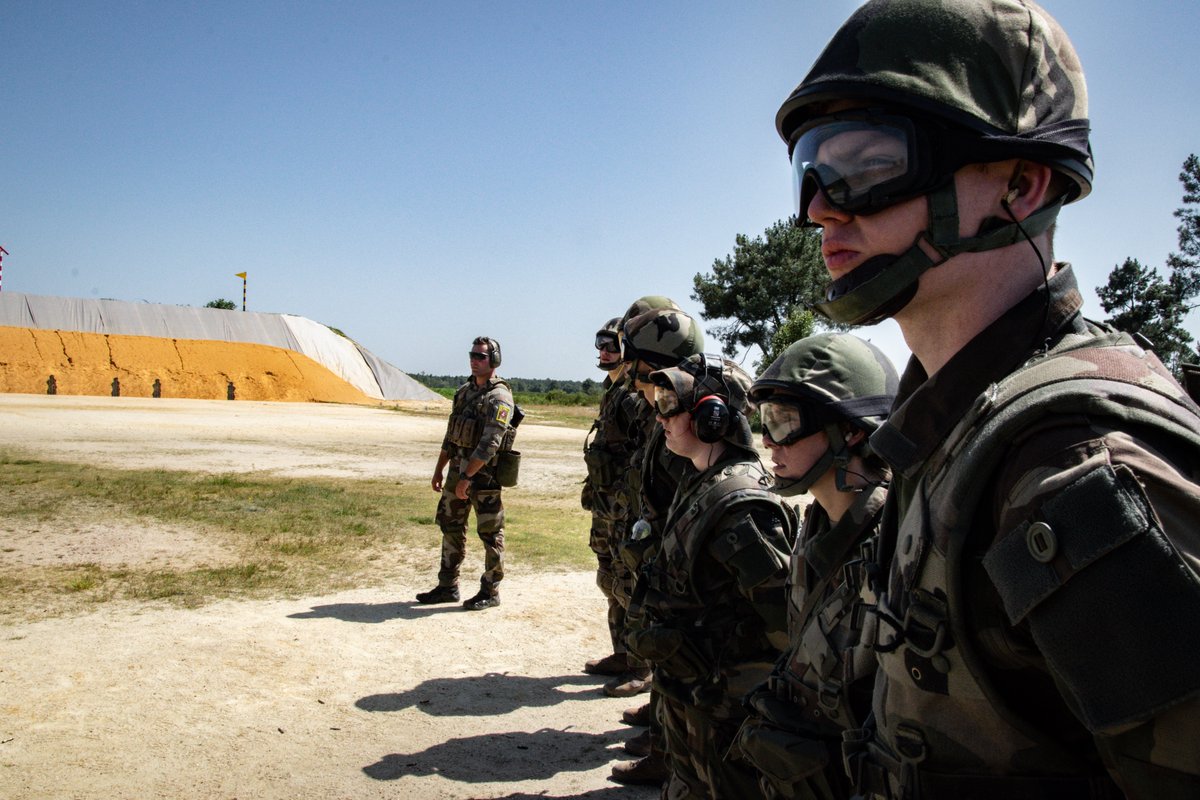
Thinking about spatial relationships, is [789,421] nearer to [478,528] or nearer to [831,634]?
[831,634]

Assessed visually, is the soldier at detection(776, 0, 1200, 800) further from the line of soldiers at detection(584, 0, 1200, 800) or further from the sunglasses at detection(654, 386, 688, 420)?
the sunglasses at detection(654, 386, 688, 420)

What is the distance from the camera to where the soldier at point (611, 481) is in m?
6.79

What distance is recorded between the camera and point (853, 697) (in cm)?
166

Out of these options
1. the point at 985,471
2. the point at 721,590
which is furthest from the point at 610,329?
the point at 985,471

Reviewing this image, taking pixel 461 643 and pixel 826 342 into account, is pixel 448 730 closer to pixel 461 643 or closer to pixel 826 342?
pixel 461 643

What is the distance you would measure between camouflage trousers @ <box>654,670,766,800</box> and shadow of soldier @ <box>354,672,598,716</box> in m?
2.93

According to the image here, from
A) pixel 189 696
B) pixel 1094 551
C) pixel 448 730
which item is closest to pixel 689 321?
pixel 448 730

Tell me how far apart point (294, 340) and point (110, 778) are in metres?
54.7

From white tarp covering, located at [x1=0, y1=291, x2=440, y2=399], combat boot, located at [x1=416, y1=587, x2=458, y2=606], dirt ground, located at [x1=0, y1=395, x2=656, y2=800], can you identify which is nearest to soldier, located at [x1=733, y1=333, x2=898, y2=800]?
dirt ground, located at [x1=0, y1=395, x2=656, y2=800]

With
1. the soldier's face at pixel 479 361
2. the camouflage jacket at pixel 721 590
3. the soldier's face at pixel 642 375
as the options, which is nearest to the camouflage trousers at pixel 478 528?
the soldier's face at pixel 479 361

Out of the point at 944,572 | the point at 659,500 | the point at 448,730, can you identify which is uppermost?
the point at 944,572

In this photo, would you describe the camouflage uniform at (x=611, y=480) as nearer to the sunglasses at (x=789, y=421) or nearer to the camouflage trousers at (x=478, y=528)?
the camouflage trousers at (x=478, y=528)

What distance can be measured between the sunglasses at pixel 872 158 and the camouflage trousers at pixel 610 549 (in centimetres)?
476

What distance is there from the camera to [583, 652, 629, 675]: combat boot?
6.87 m
